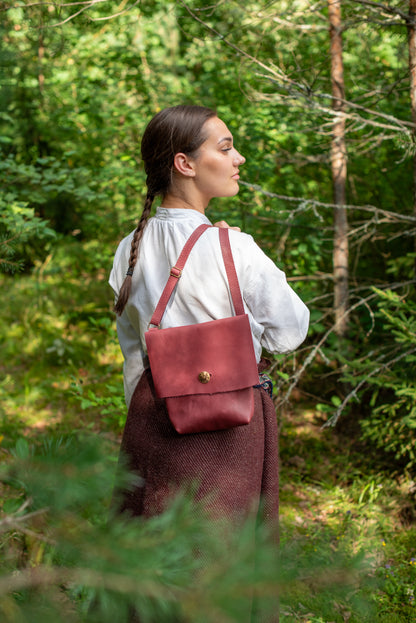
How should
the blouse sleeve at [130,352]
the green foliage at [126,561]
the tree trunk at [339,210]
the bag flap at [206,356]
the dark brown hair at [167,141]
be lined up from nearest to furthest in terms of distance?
the green foliage at [126,561], the bag flap at [206,356], the dark brown hair at [167,141], the blouse sleeve at [130,352], the tree trunk at [339,210]

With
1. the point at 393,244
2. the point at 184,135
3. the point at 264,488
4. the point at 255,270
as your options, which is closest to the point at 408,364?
the point at 393,244

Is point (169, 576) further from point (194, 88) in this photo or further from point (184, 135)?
point (194, 88)

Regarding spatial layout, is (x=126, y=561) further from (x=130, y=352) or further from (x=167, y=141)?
(x=167, y=141)

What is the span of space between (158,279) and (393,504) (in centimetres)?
235

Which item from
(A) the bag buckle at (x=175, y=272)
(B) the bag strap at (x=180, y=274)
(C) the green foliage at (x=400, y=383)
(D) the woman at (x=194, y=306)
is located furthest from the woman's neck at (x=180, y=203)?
(C) the green foliage at (x=400, y=383)

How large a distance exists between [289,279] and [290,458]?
4.41ft

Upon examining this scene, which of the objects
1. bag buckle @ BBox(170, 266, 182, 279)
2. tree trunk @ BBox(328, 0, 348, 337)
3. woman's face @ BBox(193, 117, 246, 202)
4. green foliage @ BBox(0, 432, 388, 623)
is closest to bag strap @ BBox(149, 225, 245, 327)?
bag buckle @ BBox(170, 266, 182, 279)

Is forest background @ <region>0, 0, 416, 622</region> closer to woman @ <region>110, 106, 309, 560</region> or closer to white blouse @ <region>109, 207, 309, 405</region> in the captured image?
woman @ <region>110, 106, 309, 560</region>

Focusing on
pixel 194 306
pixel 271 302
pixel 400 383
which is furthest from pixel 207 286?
pixel 400 383

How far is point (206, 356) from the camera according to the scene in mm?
1619

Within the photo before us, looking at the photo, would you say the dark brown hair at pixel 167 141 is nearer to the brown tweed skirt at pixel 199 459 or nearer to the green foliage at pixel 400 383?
the brown tweed skirt at pixel 199 459

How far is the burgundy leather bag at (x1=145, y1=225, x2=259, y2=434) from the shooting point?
5.28ft

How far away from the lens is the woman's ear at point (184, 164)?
1775 mm

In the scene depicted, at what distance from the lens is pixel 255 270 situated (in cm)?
166
